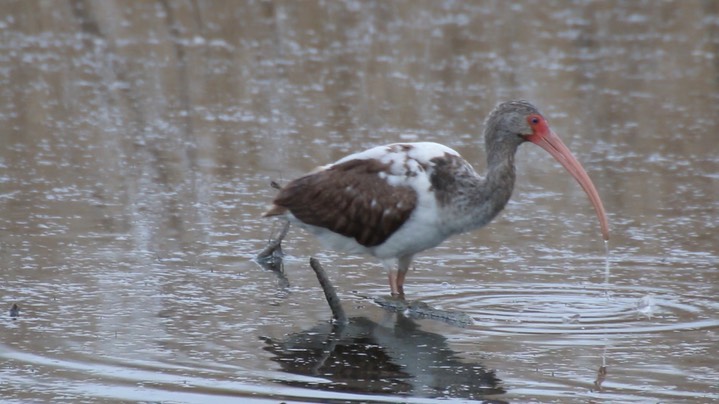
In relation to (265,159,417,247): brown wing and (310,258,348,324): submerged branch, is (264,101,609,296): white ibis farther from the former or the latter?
(310,258,348,324): submerged branch

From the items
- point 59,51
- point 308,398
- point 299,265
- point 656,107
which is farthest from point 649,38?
point 308,398

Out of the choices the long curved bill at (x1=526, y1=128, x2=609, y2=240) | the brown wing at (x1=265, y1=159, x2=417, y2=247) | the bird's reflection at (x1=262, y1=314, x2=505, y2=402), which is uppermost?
the long curved bill at (x1=526, y1=128, x2=609, y2=240)

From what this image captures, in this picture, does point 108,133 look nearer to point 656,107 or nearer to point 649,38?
→ point 656,107

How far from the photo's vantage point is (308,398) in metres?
5.82

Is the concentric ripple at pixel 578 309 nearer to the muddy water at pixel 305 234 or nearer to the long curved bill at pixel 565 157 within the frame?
the muddy water at pixel 305 234

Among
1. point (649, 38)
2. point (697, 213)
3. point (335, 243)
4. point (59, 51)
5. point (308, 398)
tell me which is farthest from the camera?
point (649, 38)

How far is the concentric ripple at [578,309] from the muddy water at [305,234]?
20 millimetres

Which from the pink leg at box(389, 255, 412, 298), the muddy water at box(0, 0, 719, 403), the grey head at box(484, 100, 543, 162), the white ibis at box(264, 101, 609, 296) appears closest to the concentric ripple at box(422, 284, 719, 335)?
the muddy water at box(0, 0, 719, 403)

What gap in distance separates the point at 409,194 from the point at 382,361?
1200 mm

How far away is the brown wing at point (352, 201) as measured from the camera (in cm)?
736

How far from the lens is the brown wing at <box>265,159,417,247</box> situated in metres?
7.36

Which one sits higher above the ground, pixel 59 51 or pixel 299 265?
pixel 59 51

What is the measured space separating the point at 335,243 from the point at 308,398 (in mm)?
2059

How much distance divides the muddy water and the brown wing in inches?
16.7
